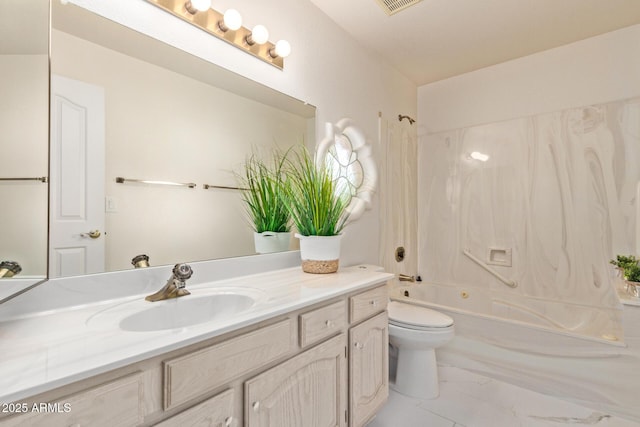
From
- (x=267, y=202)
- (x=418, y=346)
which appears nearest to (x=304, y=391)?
(x=267, y=202)

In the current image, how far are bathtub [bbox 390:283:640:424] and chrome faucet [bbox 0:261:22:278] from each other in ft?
6.90

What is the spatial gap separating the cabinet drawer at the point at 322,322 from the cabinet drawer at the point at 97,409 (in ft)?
1.72

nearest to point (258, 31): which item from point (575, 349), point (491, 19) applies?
point (491, 19)

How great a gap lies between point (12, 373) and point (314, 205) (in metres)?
1.16

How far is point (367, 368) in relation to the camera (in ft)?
4.59

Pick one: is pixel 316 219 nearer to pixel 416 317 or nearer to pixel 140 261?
pixel 140 261

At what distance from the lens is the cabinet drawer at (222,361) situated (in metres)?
0.71

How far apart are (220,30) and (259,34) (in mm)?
191

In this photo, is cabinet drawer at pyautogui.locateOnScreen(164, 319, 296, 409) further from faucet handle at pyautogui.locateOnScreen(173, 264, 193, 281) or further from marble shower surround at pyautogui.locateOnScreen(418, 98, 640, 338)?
marble shower surround at pyautogui.locateOnScreen(418, 98, 640, 338)

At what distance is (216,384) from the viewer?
31.0 inches

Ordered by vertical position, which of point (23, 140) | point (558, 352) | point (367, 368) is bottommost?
point (558, 352)

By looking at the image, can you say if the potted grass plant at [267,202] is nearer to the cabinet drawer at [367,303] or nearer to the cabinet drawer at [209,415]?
the cabinet drawer at [367,303]

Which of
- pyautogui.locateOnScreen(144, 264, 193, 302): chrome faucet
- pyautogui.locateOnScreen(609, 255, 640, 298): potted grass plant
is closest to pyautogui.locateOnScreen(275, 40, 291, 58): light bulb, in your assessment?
pyautogui.locateOnScreen(144, 264, 193, 302): chrome faucet

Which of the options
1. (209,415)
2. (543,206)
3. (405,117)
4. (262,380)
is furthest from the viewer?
(405,117)
